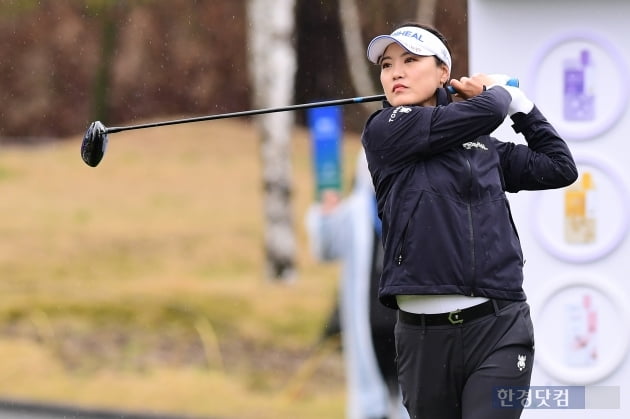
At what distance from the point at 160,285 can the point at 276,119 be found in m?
1.73

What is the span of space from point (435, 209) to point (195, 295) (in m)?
6.62

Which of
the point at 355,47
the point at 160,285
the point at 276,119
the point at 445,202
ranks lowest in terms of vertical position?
the point at 160,285

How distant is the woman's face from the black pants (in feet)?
2.04

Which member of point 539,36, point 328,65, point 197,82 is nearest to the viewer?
point 539,36

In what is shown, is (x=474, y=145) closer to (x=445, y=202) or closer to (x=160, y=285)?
(x=445, y=202)

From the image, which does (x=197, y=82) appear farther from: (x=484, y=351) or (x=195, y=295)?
(x=484, y=351)

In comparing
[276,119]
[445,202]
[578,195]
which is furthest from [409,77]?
[276,119]

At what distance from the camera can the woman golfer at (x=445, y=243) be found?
124 inches

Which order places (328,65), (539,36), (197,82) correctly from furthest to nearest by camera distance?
(197,82) → (328,65) → (539,36)

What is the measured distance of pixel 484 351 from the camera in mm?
3207

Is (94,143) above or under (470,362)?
above

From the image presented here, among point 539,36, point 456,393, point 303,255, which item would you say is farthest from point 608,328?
point 303,255

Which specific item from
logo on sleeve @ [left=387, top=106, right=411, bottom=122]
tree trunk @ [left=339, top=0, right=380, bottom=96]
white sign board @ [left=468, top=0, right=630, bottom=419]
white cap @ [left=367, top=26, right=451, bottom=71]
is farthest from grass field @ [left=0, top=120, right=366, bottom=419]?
logo on sleeve @ [left=387, top=106, right=411, bottom=122]

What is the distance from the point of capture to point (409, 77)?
131 inches
